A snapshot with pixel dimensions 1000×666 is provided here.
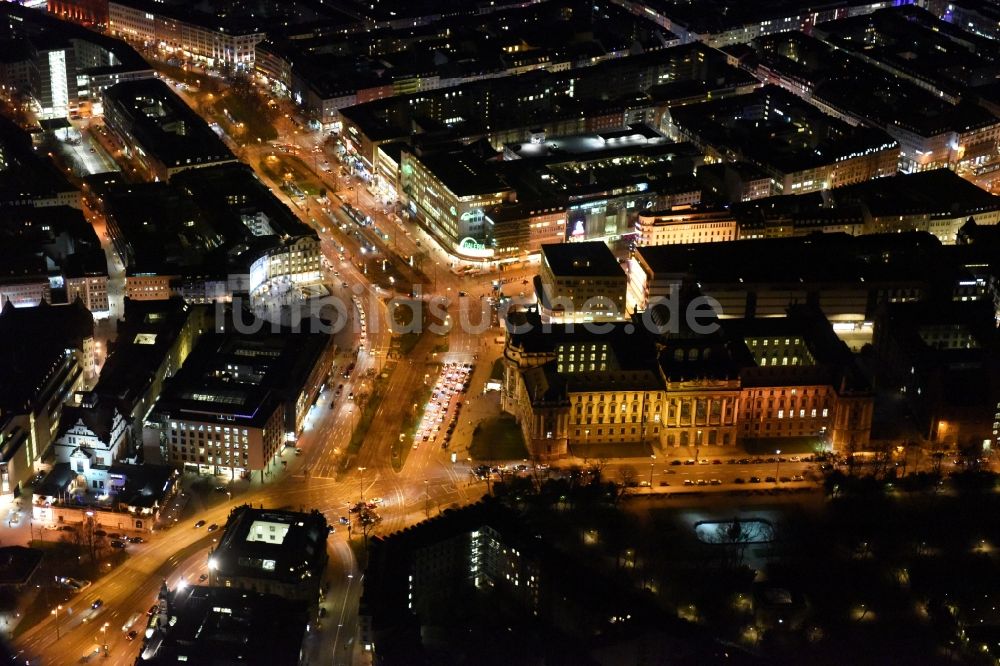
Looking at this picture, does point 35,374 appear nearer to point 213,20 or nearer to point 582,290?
point 582,290

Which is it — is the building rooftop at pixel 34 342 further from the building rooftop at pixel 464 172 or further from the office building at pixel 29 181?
the building rooftop at pixel 464 172

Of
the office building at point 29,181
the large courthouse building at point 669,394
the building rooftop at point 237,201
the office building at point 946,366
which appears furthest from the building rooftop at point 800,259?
the office building at point 29,181

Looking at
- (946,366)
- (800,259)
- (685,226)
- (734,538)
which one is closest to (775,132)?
(685,226)

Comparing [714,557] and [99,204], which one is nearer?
[714,557]

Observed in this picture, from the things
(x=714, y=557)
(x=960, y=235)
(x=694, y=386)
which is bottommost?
(x=714, y=557)

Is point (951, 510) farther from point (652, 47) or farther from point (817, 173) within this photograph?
point (652, 47)

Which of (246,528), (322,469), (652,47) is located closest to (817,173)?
(652,47)

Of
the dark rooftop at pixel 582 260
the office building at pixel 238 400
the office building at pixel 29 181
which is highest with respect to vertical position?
the office building at pixel 29 181

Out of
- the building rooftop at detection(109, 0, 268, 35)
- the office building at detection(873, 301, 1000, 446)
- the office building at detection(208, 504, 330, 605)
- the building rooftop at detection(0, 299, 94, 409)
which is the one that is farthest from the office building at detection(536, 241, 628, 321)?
the building rooftop at detection(109, 0, 268, 35)
